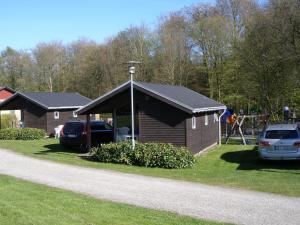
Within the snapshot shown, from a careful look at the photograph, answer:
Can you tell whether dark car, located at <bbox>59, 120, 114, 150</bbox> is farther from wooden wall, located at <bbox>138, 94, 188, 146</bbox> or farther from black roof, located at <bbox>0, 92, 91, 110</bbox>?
black roof, located at <bbox>0, 92, 91, 110</bbox>

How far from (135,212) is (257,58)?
2817cm

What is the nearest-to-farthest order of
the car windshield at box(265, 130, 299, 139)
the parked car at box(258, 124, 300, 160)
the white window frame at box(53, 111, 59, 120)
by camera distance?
the parked car at box(258, 124, 300, 160) → the car windshield at box(265, 130, 299, 139) → the white window frame at box(53, 111, 59, 120)

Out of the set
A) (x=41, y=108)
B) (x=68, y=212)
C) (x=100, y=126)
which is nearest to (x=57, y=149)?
(x=100, y=126)

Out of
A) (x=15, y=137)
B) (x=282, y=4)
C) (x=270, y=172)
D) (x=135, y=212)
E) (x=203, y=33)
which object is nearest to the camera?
(x=135, y=212)

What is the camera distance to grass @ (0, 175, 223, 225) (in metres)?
8.71

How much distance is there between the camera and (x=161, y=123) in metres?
22.0

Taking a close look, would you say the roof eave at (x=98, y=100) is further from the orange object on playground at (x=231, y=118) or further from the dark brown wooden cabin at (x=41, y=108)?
the dark brown wooden cabin at (x=41, y=108)

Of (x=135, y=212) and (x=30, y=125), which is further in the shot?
(x=30, y=125)

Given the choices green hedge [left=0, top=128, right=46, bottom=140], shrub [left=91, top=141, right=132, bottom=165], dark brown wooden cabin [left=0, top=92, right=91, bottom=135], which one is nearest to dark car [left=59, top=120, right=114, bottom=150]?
shrub [left=91, top=141, right=132, bottom=165]

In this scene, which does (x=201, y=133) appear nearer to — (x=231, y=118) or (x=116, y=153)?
(x=116, y=153)

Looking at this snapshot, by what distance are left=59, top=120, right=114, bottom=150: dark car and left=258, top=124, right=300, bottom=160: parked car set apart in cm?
981

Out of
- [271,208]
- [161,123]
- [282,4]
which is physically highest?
[282,4]

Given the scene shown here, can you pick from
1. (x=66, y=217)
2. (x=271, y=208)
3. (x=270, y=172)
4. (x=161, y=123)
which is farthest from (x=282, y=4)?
(x=66, y=217)

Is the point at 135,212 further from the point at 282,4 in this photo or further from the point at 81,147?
the point at 282,4
